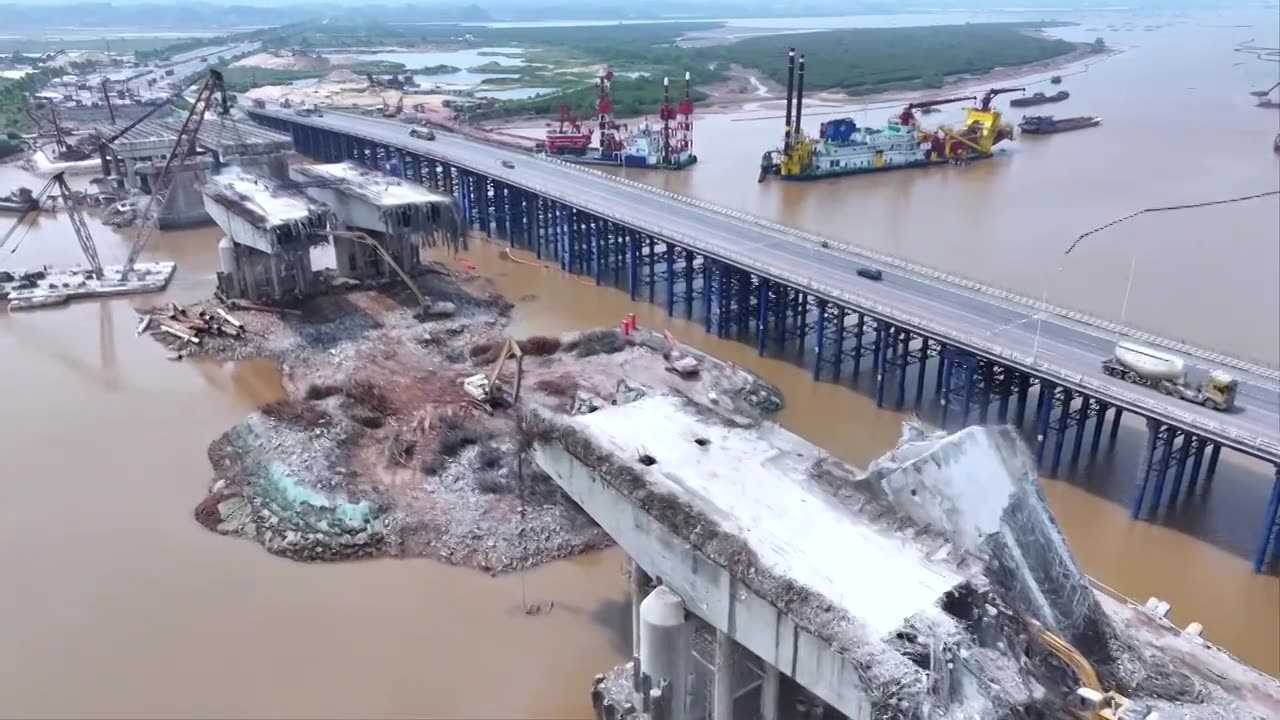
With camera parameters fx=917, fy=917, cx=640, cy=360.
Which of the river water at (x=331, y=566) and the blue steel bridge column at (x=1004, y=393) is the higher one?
the blue steel bridge column at (x=1004, y=393)

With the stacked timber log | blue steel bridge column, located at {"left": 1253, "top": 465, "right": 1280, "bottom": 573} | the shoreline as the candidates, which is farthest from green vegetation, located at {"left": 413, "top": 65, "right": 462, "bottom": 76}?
blue steel bridge column, located at {"left": 1253, "top": 465, "right": 1280, "bottom": 573}

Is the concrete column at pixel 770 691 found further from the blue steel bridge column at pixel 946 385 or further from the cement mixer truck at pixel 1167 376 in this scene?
the blue steel bridge column at pixel 946 385

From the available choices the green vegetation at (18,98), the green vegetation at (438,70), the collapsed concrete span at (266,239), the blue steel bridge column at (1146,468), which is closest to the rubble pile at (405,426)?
the collapsed concrete span at (266,239)

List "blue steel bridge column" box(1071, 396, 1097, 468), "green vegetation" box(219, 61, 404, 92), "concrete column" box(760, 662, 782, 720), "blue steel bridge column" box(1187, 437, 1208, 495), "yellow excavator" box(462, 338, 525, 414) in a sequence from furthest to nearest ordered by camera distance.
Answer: "green vegetation" box(219, 61, 404, 92) < "yellow excavator" box(462, 338, 525, 414) < "blue steel bridge column" box(1071, 396, 1097, 468) < "blue steel bridge column" box(1187, 437, 1208, 495) < "concrete column" box(760, 662, 782, 720)

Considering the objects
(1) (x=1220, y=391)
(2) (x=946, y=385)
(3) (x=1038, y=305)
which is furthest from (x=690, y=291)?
(1) (x=1220, y=391)

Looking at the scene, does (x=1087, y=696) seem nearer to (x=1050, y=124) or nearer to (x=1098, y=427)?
(x=1098, y=427)

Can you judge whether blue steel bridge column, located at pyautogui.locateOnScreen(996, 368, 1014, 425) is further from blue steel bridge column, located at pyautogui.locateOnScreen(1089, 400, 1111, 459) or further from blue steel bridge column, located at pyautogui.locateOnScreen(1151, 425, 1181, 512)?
blue steel bridge column, located at pyautogui.locateOnScreen(1151, 425, 1181, 512)
